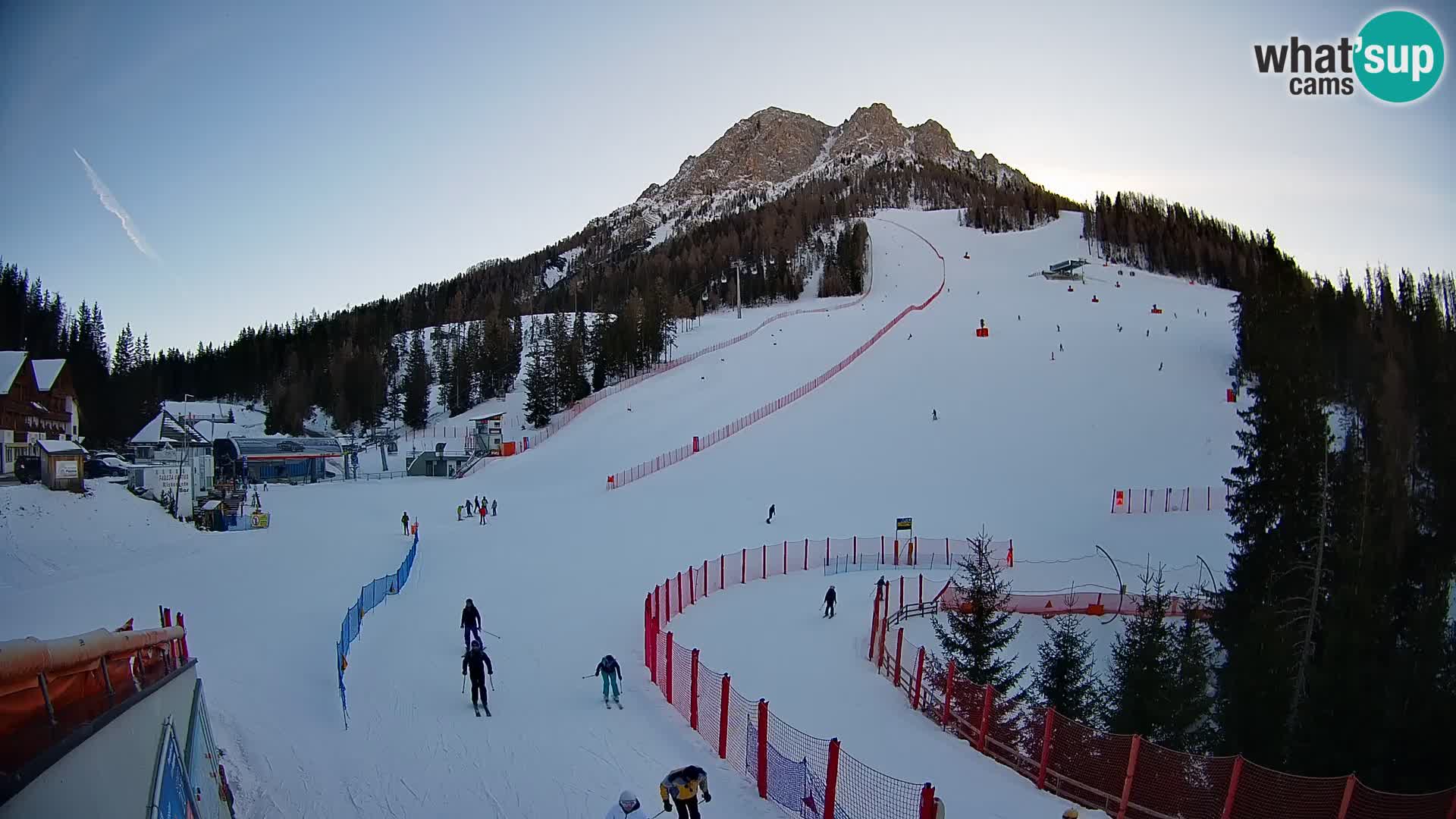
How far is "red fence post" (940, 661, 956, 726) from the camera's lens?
11938mm

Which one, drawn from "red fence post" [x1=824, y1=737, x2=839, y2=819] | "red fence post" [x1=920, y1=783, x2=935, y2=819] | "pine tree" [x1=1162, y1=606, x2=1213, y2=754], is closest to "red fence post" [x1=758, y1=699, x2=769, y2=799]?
"red fence post" [x1=824, y1=737, x2=839, y2=819]

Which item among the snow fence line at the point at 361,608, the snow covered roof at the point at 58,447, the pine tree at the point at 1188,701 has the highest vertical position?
the snow covered roof at the point at 58,447

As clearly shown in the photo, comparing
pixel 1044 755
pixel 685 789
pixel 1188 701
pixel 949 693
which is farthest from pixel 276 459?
pixel 1044 755

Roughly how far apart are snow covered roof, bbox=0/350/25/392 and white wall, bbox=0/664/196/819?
3771 cm

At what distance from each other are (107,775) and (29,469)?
3417 centimetres

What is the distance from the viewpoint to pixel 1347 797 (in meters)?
7.28

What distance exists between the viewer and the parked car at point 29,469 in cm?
2850

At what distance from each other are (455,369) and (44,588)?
65.6 meters

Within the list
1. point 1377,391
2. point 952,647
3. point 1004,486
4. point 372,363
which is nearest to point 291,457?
point 372,363

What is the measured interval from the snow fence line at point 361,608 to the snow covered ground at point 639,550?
26 centimetres

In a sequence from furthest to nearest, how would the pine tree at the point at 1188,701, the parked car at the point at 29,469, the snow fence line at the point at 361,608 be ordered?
the parked car at the point at 29,469, the pine tree at the point at 1188,701, the snow fence line at the point at 361,608

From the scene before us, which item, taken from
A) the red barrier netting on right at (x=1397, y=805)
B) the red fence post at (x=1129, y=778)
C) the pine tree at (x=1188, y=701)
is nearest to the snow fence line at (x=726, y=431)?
the pine tree at (x=1188, y=701)

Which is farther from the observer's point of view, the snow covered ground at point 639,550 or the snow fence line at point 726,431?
the snow fence line at point 726,431

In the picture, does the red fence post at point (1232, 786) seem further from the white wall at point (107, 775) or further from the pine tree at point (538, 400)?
the pine tree at point (538, 400)
